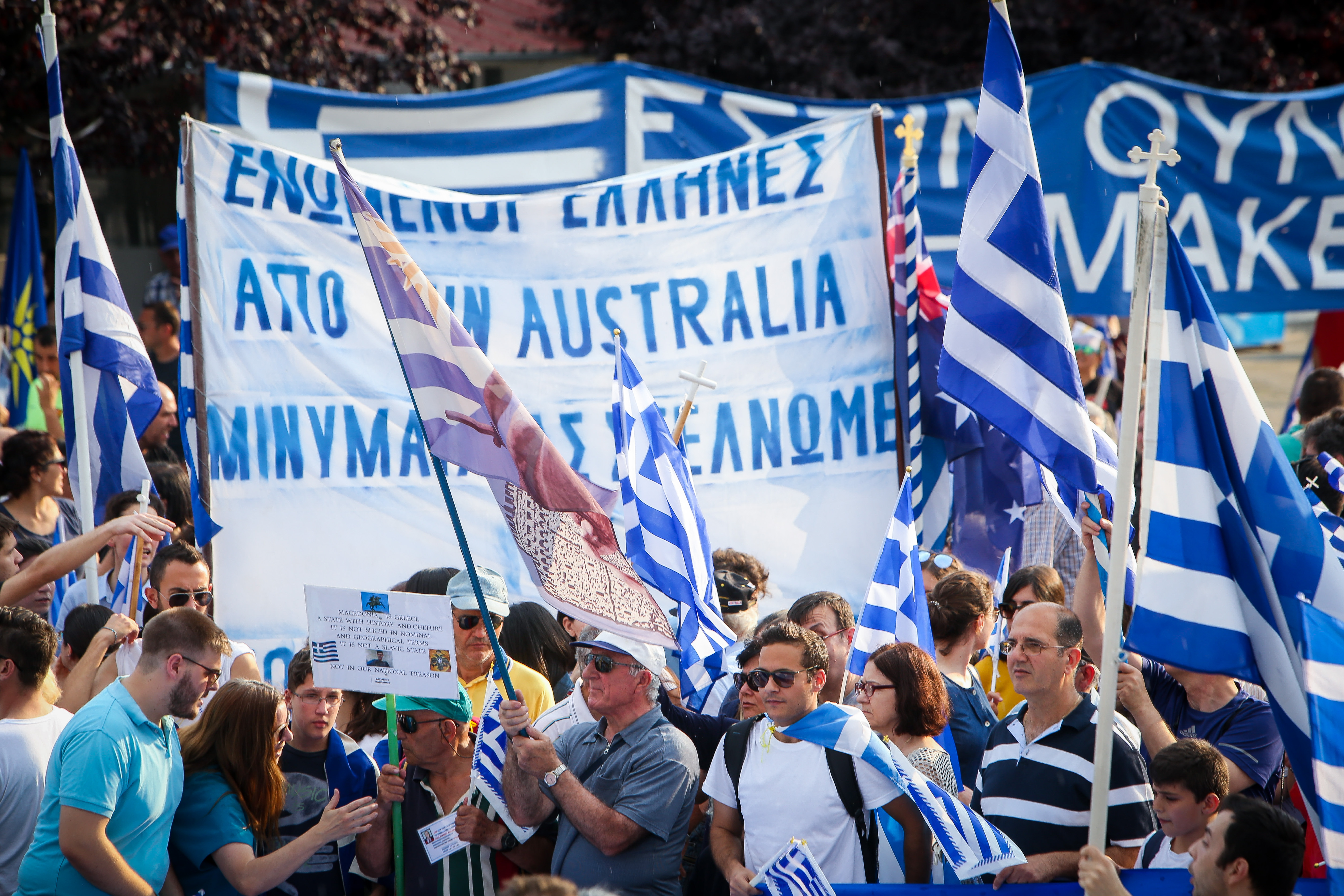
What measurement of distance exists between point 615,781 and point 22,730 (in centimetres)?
190

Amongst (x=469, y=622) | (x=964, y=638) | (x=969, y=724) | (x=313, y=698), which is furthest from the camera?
(x=964, y=638)

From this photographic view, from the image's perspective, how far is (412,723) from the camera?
14.4ft

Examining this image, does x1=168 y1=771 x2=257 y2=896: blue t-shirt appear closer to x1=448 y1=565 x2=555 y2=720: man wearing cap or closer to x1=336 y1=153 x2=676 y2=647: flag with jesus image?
x1=448 y1=565 x2=555 y2=720: man wearing cap

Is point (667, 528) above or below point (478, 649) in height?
above

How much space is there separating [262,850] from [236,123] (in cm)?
476

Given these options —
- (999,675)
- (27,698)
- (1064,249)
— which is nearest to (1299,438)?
(1064,249)

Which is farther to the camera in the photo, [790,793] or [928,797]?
[790,793]

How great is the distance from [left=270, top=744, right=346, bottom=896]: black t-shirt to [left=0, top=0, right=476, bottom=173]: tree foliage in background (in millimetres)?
9237

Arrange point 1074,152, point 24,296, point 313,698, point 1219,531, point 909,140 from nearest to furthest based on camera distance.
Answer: point 1219,531 → point 313,698 → point 909,140 → point 1074,152 → point 24,296

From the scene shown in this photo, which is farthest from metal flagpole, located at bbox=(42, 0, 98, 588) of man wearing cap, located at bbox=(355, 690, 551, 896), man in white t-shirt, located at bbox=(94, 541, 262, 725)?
man wearing cap, located at bbox=(355, 690, 551, 896)

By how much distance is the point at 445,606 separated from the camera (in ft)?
13.5

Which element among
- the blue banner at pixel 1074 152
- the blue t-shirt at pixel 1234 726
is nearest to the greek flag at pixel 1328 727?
the blue t-shirt at pixel 1234 726

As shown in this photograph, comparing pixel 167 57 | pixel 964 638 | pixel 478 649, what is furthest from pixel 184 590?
pixel 167 57

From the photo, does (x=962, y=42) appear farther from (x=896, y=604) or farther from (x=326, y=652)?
(x=326, y=652)
